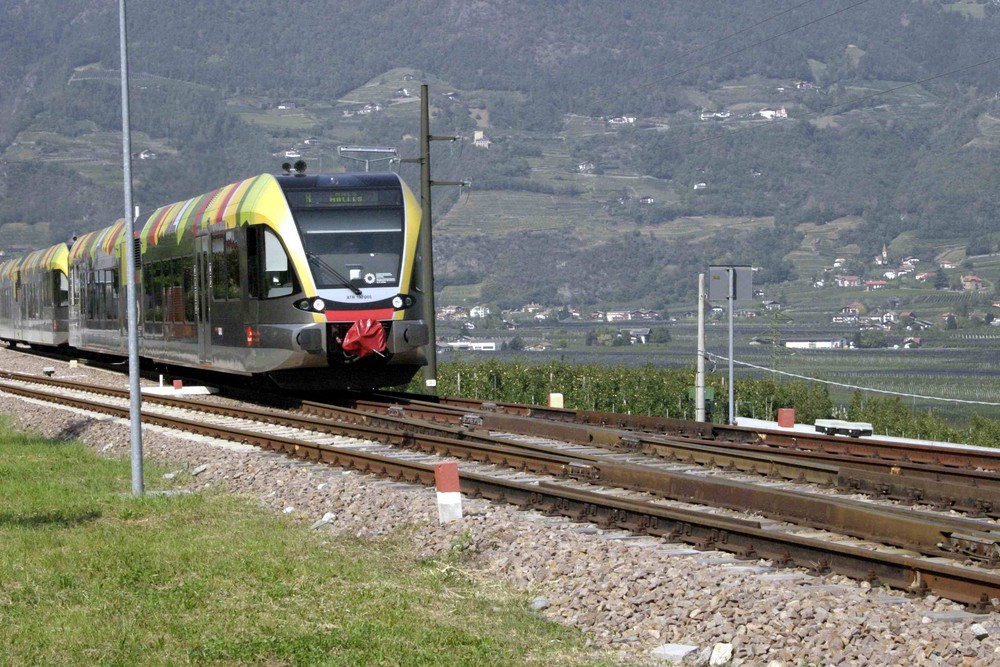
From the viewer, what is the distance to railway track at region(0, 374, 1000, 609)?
931 centimetres

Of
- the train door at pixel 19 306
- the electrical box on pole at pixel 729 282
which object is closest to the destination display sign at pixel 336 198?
the electrical box on pole at pixel 729 282

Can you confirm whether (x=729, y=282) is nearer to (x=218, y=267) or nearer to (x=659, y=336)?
(x=218, y=267)

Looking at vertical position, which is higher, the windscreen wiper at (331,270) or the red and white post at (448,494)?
the windscreen wiper at (331,270)

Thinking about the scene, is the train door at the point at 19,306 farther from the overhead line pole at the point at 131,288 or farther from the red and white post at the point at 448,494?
the red and white post at the point at 448,494

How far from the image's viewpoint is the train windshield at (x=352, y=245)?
2145 centimetres

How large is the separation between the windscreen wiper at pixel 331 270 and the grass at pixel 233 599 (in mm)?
8605

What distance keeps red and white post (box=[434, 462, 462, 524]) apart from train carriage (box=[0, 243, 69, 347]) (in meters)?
31.1

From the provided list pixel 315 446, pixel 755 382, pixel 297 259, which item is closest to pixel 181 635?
pixel 315 446

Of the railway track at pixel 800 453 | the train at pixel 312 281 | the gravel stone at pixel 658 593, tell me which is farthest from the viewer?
the train at pixel 312 281

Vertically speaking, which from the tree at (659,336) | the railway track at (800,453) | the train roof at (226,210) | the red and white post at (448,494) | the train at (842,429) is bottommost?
the tree at (659,336)

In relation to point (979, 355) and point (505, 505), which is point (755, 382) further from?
point (979, 355)

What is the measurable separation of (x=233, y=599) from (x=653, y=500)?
195 inches

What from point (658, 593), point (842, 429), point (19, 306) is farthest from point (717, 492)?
point (19, 306)

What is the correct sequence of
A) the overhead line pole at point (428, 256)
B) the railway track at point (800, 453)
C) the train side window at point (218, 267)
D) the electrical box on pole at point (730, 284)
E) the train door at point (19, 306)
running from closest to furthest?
the railway track at point (800, 453), the electrical box on pole at point (730, 284), the train side window at point (218, 267), the overhead line pole at point (428, 256), the train door at point (19, 306)
